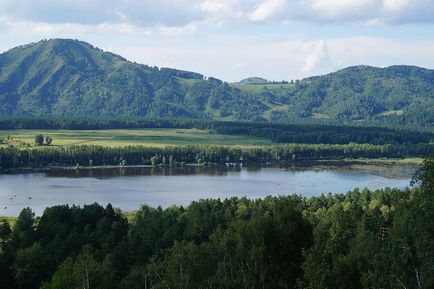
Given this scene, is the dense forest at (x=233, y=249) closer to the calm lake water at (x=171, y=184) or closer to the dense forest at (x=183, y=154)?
the calm lake water at (x=171, y=184)

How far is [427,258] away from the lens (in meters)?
20.5

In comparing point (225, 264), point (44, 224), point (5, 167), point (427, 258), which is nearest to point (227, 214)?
point (44, 224)

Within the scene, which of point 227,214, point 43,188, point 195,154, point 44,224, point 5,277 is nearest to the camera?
point 5,277

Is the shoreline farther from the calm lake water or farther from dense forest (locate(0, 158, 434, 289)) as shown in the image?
dense forest (locate(0, 158, 434, 289))

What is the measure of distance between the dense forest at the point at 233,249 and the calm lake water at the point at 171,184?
34.1 meters

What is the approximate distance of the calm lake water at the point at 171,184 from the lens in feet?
326

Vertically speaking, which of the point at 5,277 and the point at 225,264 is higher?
the point at 225,264

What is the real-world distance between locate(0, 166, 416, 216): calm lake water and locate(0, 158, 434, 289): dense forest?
34.1 metres

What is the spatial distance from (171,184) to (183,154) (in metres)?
46.4

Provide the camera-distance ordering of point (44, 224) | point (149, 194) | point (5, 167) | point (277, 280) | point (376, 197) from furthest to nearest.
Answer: point (5, 167), point (149, 194), point (376, 197), point (44, 224), point (277, 280)

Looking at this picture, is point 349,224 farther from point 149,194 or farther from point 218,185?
point 218,185

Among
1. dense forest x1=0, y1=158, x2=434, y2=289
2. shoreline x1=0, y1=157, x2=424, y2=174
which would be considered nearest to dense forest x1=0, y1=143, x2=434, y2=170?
shoreline x1=0, y1=157, x2=424, y2=174

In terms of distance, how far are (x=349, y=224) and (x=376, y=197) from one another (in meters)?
18.2

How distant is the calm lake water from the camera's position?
99375 mm
